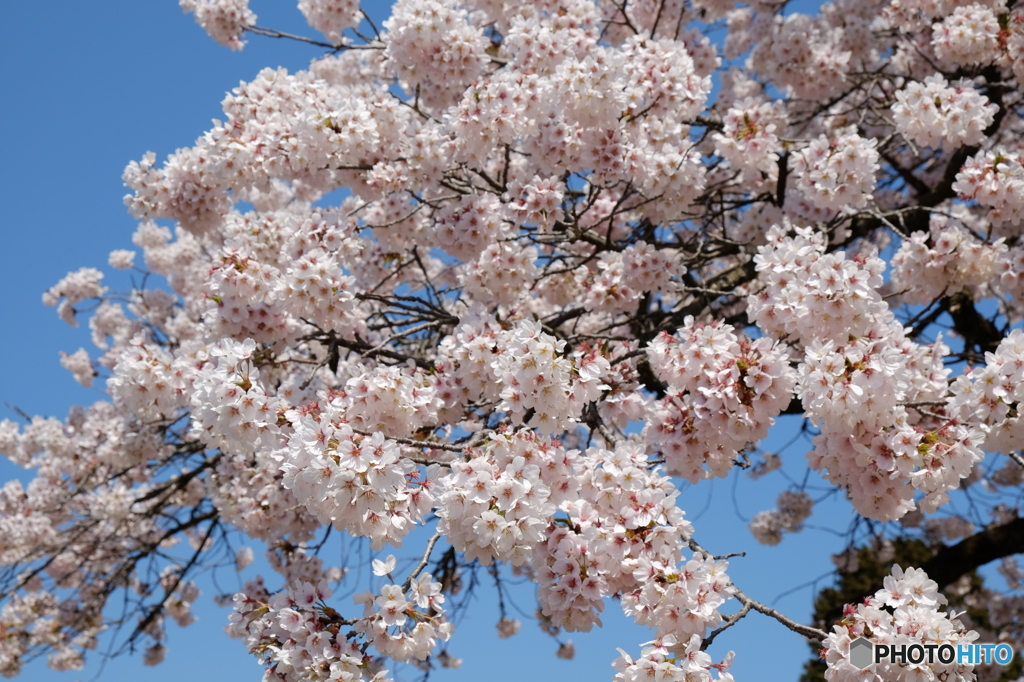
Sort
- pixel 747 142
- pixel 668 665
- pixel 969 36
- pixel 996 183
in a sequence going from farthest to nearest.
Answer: pixel 969 36 → pixel 747 142 → pixel 996 183 → pixel 668 665

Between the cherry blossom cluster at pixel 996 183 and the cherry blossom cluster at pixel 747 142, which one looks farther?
the cherry blossom cluster at pixel 747 142

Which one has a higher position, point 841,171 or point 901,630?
point 841,171

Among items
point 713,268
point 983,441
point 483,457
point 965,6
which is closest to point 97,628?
point 483,457

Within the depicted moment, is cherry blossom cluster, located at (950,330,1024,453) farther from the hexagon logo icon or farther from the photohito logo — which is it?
the hexagon logo icon

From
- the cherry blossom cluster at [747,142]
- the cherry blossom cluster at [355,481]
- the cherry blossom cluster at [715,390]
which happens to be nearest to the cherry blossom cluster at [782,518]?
the cherry blossom cluster at [747,142]

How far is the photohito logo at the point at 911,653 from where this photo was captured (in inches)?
118

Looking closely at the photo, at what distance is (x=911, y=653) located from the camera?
9.83 ft

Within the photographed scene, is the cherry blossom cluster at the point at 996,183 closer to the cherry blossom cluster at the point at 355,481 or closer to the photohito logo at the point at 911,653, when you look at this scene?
the photohito logo at the point at 911,653

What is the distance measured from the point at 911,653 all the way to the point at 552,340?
5.80 ft

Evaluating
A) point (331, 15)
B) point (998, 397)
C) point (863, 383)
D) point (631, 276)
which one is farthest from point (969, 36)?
point (331, 15)

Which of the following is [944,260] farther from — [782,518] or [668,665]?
[782,518]

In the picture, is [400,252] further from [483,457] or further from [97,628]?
[97,628]

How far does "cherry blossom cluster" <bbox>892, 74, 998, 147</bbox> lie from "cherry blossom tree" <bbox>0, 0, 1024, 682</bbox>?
0.02 m

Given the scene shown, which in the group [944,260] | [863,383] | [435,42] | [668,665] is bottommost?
[668,665]
